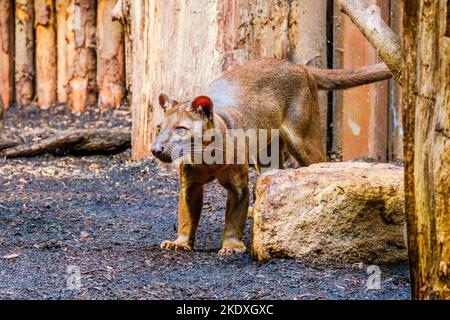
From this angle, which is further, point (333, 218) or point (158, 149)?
point (158, 149)

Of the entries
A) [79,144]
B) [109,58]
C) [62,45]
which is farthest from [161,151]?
[62,45]

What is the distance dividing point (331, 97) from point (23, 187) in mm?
2860

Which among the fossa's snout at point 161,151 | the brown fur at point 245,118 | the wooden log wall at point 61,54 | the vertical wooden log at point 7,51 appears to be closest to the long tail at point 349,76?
the brown fur at point 245,118

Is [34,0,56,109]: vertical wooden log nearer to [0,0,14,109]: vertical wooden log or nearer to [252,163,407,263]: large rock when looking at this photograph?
[0,0,14,109]: vertical wooden log

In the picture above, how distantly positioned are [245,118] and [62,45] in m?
5.59

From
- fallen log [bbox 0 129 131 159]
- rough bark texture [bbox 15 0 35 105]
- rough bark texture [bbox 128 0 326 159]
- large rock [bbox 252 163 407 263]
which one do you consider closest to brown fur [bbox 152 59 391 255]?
large rock [bbox 252 163 407 263]

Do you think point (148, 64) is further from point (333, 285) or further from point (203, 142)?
point (333, 285)

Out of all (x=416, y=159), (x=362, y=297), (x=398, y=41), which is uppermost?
(x=398, y=41)

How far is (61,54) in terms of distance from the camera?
11.4 metres

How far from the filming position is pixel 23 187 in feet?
27.0

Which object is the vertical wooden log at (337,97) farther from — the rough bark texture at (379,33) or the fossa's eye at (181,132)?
the rough bark texture at (379,33)

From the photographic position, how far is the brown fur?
566cm

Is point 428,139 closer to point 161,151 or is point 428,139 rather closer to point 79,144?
point 161,151
